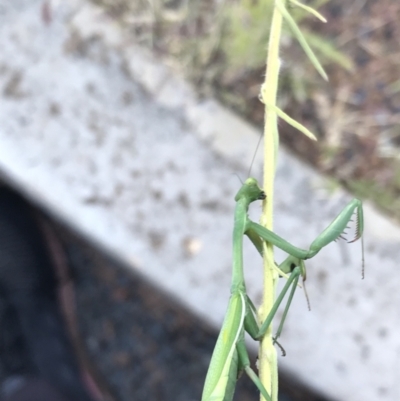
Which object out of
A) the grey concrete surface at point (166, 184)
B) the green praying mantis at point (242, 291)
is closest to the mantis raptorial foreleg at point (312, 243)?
the green praying mantis at point (242, 291)

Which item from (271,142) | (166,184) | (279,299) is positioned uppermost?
(166,184)

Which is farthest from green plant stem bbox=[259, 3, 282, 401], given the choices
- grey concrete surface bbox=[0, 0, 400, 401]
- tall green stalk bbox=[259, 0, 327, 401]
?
grey concrete surface bbox=[0, 0, 400, 401]

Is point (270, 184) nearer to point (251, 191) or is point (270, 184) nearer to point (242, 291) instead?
point (251, 191)

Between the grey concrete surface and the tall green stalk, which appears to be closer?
the tall green stalk

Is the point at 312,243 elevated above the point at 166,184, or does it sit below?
below

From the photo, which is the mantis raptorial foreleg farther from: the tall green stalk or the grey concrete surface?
Result: the grey concrete surface

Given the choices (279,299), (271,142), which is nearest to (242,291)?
(279,299)

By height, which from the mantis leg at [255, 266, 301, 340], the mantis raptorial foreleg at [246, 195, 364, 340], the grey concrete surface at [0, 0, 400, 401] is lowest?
the mantis leg at [255, 266, 301, 340]

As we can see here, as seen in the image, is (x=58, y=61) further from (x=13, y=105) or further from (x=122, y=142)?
(x=122, y=142)
